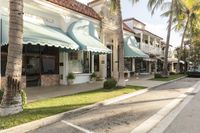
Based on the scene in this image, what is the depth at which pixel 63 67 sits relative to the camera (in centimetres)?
1889

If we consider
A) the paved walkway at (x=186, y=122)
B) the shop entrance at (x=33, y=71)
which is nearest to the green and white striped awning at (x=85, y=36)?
the shop entrance at (x=33, y=71)

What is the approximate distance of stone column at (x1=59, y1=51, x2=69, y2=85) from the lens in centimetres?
1889

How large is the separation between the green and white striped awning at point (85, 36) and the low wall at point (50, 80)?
325cm

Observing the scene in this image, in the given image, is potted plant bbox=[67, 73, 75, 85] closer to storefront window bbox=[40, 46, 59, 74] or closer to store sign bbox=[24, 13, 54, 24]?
storefront window bbox=[40, 46, 59, 74]

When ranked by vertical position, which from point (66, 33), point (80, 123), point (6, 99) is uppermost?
point (66, 33)

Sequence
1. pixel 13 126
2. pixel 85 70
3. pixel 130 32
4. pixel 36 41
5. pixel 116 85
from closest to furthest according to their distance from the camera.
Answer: pixel 13 126
pixel 36 41
pixel 116 85
pixel 85 70
pixel 130 32

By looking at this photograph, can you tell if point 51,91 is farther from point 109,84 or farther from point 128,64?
point 128,64

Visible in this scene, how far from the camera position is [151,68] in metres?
42.1

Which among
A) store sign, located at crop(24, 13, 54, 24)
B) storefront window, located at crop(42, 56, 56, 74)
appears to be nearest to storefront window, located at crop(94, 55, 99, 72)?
storefront window, located at crop(42, 56, 56, 74)

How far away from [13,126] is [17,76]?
203 cm

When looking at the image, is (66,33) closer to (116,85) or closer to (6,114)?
(116,85)

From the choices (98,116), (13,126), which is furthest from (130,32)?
(13,126)

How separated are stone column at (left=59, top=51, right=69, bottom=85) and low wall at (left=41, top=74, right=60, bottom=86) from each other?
0.30 metres

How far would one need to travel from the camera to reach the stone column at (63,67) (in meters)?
18.9
